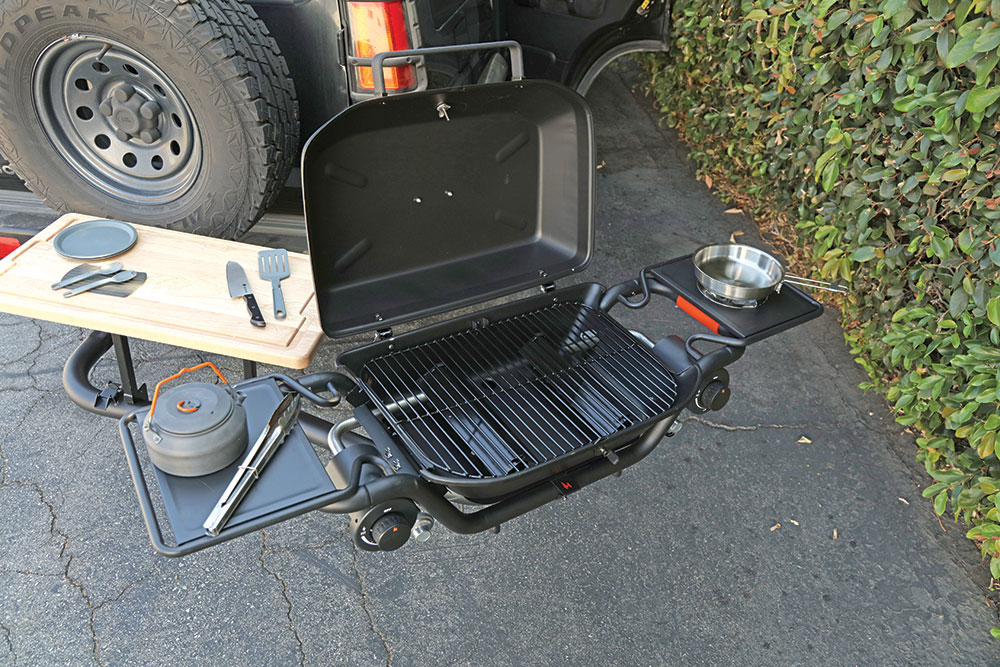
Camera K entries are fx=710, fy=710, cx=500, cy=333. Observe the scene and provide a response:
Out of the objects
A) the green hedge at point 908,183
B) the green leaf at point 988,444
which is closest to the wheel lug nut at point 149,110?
the green hedge at point 908,183

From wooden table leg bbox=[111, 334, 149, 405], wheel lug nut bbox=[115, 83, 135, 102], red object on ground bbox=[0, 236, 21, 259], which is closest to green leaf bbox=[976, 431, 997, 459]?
wooden table leg bbox=[111, 334, 149, 405]

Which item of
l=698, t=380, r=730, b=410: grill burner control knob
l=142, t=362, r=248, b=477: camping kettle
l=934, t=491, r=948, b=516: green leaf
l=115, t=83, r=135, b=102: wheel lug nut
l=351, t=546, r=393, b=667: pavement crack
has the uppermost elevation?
l=115, t=83, r=135, b=102: wheel lug nut

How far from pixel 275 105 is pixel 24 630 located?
5.31 feet

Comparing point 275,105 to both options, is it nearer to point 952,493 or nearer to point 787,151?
point 787,151

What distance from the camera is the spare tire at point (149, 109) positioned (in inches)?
80.7

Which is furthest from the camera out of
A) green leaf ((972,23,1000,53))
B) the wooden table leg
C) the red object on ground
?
the red object on ground

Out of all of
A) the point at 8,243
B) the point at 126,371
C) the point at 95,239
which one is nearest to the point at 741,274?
the point at 126,371

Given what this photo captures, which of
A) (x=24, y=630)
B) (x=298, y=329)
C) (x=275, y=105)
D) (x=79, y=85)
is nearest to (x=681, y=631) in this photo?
(x=298, y=329)

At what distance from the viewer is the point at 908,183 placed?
2322 millimetres

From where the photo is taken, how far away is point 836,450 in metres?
2.63

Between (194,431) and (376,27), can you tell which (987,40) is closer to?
(376,27)

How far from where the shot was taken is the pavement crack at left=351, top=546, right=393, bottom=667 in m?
1.92

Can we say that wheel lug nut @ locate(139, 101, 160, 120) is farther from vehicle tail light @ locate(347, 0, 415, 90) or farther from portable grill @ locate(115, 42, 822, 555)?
portable grill @ locate(115, 42, 822, 555)

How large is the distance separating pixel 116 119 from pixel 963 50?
2.47 meters
